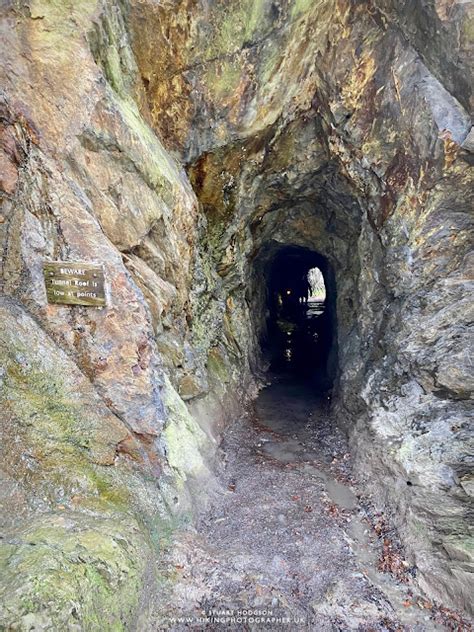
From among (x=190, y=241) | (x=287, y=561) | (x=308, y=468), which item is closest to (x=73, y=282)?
(x=190, y=241)

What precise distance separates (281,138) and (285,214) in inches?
136

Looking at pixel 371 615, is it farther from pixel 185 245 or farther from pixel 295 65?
pixel 295 65

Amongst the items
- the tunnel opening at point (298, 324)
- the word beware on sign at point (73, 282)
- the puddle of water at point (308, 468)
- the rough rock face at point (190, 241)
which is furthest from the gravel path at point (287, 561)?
the tunnel opening at point (298, 324)

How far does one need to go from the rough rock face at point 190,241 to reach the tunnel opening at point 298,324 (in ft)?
15.4

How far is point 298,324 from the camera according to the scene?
24.2 m

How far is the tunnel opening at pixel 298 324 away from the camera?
15.0m

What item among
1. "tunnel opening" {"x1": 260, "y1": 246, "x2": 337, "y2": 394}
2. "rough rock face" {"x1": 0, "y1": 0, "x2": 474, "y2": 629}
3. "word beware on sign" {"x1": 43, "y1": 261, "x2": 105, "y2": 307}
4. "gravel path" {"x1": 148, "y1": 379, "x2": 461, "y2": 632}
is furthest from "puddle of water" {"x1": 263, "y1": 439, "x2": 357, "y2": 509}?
"word beware on sign" {"x1": 43, "y1": 261, "x2": 105, "y2": 307}

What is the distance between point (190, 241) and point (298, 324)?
55.2ft

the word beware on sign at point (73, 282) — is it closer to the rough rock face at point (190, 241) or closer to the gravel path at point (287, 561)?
the rough rock face at point (190, 241)

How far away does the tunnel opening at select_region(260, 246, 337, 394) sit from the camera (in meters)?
15.0

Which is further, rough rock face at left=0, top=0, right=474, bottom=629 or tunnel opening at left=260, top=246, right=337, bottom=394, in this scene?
tunnel opening at left=260, top=246, right=337, bottom=394

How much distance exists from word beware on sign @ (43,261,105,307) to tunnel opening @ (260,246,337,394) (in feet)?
31.3

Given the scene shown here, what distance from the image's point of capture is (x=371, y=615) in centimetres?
465

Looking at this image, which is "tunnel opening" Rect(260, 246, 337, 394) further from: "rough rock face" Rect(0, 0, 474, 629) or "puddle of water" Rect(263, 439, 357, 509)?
"rough rock face" Rect(0, 0, 474, 629)
